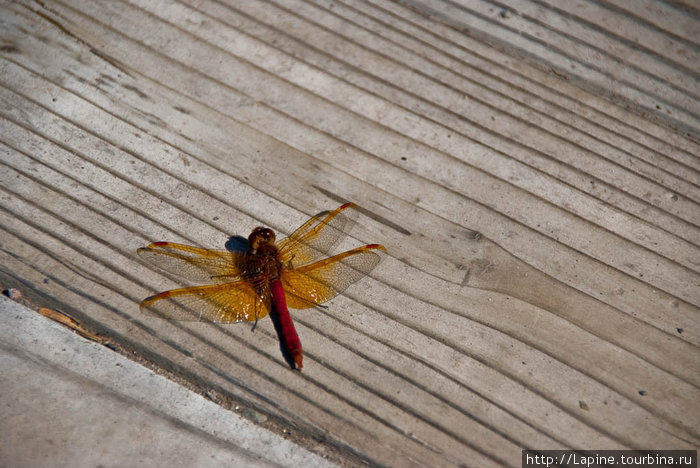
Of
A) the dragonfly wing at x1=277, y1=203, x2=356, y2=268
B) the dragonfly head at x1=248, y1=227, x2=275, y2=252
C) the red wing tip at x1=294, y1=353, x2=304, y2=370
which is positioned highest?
the dragonfly wing at x1=277, y1=203, x2=356, y2=268

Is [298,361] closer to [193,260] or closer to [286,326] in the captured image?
[286,326]

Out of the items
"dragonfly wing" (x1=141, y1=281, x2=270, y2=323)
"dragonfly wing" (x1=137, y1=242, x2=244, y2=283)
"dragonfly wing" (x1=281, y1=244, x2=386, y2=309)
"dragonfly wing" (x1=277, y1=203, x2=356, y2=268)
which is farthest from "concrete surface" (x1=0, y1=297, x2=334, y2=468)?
"dragonfly wing" (x1=277, y1=203, x2=356, y2=268)

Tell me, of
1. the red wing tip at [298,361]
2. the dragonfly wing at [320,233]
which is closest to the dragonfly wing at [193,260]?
the dragonfly wing at [320,233]

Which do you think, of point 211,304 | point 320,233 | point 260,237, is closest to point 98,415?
point 211,304

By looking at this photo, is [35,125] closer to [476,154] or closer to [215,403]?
[215,403]

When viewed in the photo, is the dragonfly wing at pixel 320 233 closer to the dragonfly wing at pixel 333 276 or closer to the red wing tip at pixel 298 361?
the dragonfly wing at pixel 333 276

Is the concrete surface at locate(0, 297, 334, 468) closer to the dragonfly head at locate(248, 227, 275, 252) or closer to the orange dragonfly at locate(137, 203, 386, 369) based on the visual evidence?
the orange dragonfly at locate(137, 203, 386, 369)

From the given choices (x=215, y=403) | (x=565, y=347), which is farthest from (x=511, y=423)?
(x=215, y=403)
